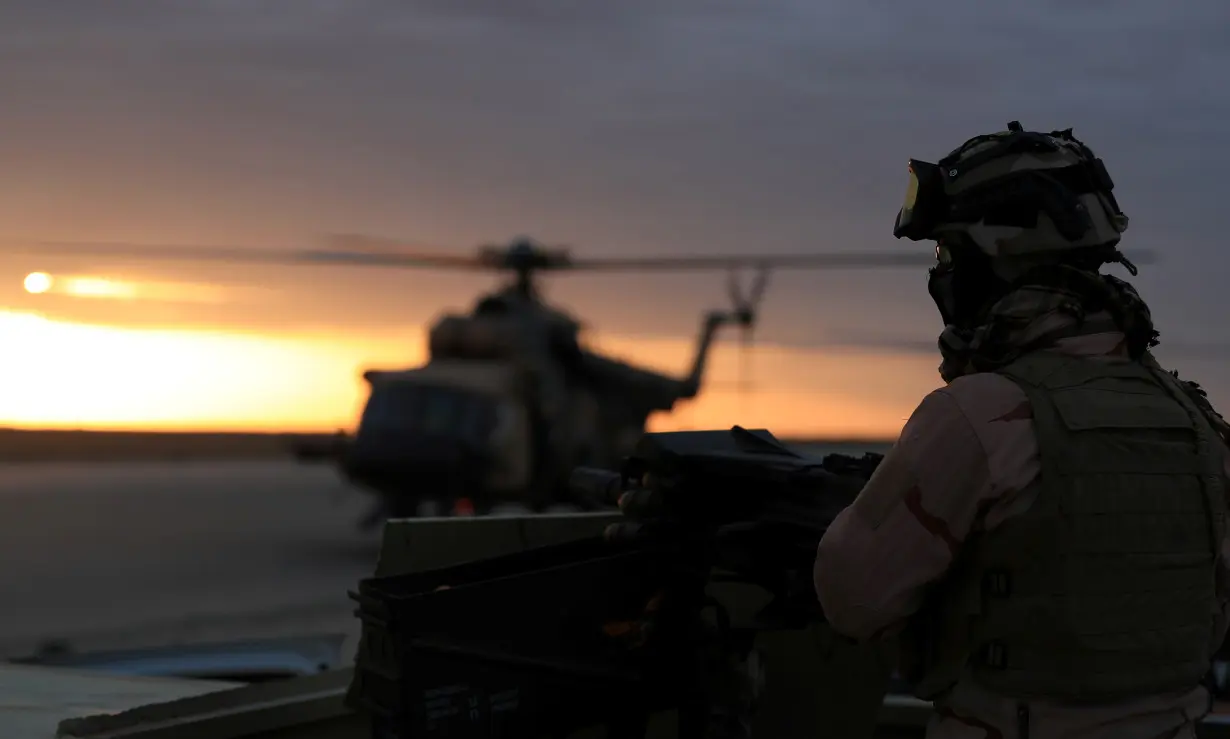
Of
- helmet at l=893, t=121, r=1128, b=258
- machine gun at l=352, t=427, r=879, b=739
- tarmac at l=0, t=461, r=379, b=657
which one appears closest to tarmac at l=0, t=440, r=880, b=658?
tarmac at l=0, t=461, r=379, b=657

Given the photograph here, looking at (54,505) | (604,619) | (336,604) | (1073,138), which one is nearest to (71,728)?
(604,619)

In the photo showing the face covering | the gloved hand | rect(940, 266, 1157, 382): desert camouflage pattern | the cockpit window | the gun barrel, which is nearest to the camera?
rect(940, 266, 1157, 382): desert camouflage pattern

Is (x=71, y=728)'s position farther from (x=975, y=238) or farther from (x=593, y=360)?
(x=593, y=360)

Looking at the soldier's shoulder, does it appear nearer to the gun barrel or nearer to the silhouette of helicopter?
the gun barrel

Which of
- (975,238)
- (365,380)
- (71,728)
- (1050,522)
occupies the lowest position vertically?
(71,728)

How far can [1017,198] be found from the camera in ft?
7.41

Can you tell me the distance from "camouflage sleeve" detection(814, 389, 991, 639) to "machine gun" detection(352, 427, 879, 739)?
1.45ft

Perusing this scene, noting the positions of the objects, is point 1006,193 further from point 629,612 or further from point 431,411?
point 431,411

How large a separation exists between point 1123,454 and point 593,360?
1658 centimetres

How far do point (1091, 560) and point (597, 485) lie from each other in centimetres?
119

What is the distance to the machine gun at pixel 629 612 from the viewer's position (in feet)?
8.38

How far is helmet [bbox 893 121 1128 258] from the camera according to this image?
2.26m

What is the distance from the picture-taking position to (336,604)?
1344cm

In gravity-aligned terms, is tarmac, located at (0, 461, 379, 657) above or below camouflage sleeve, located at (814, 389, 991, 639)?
above
